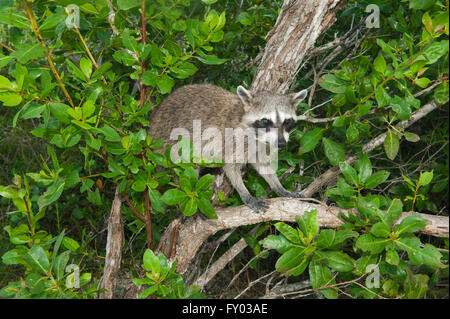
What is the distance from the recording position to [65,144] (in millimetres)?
2787

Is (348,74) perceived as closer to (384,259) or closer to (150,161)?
(384,259)

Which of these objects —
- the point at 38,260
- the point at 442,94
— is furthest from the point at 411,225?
the point at 38,260

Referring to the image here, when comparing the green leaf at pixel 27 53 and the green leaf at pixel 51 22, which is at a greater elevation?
the green leaf at pixel 51 22

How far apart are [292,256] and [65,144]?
1.64 metres

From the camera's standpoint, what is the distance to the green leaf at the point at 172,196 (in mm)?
2836

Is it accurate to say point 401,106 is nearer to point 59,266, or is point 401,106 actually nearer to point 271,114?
point 271,114

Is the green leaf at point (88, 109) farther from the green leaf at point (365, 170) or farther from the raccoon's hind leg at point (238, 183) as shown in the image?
the green leaf at point (365, 170)

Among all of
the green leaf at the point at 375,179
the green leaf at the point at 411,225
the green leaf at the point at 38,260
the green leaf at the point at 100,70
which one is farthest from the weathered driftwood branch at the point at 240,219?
the green leaf at the point at 100,70

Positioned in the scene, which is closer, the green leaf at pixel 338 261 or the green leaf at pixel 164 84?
the green leaf at pixel 338 261

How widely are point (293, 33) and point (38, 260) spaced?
266 centimetres

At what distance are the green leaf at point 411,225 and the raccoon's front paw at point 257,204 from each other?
4.04 feet

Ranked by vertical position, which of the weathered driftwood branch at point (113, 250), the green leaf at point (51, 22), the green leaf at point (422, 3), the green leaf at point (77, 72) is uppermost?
the green leaf at point (422, 3)

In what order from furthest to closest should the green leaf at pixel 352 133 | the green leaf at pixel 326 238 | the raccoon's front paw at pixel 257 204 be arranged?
the raccoon's front paw at pixel 257 204 → the green leaf at pixel 352 133 → the green leaf at pixel 326 238

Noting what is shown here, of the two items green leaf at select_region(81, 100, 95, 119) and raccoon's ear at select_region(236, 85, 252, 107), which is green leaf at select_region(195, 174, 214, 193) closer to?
green leaf at select_region(81, 100, 95, 119)
